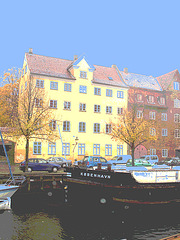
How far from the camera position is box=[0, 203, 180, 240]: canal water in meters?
14.3

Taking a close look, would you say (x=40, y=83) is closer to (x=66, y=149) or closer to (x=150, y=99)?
(x=66, y=149)

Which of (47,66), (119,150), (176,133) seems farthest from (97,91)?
(176,133)

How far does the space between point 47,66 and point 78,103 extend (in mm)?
8556

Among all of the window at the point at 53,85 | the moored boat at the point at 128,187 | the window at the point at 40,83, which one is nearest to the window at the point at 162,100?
the window at the point at 53,85

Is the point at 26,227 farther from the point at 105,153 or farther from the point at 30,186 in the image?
the point at 105,153

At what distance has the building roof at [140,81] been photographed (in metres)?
57.1

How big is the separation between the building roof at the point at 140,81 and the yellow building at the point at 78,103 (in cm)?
326

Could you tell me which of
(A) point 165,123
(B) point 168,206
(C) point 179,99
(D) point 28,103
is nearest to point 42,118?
(D) point 28,103

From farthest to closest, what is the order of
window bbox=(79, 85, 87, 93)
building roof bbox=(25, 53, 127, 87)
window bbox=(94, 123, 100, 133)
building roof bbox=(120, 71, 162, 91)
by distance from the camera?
1. building roof bbox=(120, 71, 162, 91)
2. window bbox=(94, 123, 100, 133)
3. window bbox=(79, 85, 87, 93)
4. building roof bbox=(25, 53, 127, 87)

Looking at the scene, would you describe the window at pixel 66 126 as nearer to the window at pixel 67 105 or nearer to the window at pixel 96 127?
the window at pixel 67 105

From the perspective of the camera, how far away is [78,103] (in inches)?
1950

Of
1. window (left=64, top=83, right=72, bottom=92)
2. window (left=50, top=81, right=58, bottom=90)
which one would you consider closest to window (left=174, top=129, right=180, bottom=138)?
window (left=64, top=83, right=72, bottom=92)

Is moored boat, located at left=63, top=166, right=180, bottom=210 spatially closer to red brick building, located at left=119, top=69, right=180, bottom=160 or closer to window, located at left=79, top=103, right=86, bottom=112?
window, located at left=79, top=103, right=86, bottom=112

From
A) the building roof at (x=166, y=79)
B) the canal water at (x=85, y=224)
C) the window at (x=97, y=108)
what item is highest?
the building roof at (x=166, y=79)
